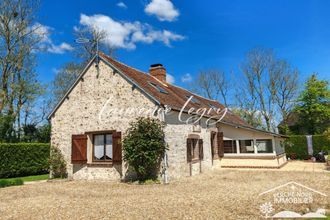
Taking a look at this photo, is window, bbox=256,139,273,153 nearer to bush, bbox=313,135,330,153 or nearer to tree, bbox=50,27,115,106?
bush, bbox=313,135,330,153

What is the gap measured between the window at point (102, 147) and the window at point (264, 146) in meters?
10.2

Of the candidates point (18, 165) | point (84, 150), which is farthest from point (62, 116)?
point (18, 165)

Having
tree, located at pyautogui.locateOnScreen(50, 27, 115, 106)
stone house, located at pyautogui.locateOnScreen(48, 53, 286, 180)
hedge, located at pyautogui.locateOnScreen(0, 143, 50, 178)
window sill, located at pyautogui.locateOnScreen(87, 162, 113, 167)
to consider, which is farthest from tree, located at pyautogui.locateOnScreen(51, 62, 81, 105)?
window sill, located at pyautogui.locateOnScreen(87, 162, 113, 167)

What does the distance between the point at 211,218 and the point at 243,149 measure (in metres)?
12.9

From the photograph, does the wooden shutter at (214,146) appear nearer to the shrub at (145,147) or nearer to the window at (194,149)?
the window at (194,149)

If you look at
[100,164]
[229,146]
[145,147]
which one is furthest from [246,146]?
[100,164]

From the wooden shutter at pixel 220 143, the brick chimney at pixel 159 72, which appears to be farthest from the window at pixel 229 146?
the brick chimney at pixel 159 72

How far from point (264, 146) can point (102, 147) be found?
10886mm

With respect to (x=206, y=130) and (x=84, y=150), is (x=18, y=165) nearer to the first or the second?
(x=84, y=150)

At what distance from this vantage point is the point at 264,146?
17.3 m

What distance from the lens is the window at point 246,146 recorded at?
17516mm

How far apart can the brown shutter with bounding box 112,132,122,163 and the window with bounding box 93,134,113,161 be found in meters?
0.61

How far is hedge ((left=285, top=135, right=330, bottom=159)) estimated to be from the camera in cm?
2221

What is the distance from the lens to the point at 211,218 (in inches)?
219
